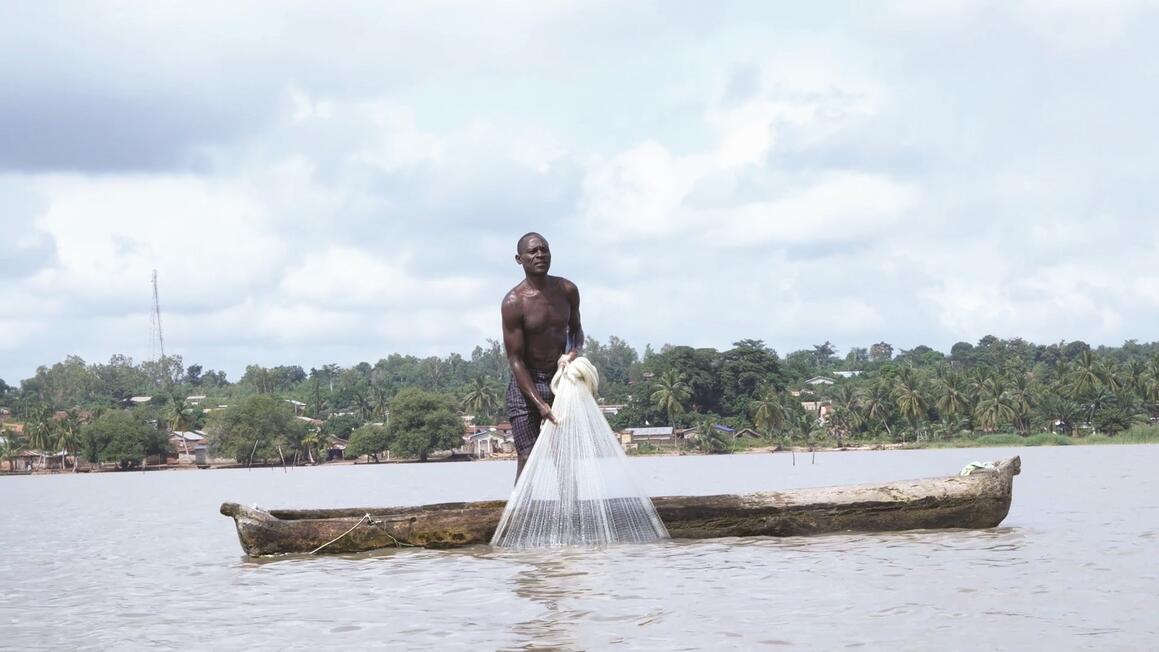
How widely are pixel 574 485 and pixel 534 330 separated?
1231 mm

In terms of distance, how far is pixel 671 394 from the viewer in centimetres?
9731

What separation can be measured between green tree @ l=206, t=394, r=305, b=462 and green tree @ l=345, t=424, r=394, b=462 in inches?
192

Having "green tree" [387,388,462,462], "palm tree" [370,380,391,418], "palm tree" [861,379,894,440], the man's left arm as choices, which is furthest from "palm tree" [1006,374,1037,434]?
the man's left arm

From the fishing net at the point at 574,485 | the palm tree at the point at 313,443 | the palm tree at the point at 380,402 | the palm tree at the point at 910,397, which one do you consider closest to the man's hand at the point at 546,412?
the fishing net at the point at 574,485

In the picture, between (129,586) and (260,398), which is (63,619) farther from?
(260,398)

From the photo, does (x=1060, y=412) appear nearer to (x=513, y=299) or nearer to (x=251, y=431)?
(x=251, y=431)

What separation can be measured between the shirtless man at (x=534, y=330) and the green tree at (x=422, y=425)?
86.7 meters

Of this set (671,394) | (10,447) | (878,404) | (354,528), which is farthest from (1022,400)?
(354,528)

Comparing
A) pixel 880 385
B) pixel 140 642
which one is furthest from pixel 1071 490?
pixel 880 385

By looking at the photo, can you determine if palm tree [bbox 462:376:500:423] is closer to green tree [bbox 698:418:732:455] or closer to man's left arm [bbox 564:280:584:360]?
green tree [bbox 698:418:732:455]

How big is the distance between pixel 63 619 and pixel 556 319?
13.5 ft

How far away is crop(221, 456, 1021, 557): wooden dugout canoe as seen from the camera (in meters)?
9.77

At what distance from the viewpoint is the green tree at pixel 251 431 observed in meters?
95.1

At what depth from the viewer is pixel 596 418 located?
926 centimetres
